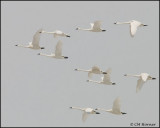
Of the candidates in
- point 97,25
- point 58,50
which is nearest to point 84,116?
point 58,50

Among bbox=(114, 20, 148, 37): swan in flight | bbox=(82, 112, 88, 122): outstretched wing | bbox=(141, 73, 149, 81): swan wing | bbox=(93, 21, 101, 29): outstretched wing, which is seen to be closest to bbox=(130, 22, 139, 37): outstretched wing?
bbox=(114, 20, 148, 37): swan in flight

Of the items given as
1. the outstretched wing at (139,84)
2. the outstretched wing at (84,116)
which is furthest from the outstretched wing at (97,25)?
the outstretched wing at (84,116)

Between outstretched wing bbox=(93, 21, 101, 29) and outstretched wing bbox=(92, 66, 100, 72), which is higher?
outstretched wing bbox=(93, 21, 101, 29)

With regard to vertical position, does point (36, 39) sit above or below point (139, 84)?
above

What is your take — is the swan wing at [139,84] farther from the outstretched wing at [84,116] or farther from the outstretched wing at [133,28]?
the outstretched wing at [133,28]

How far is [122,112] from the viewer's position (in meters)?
96.1

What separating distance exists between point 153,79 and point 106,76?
4.47 m

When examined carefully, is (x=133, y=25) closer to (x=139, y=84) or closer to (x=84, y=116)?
(x=139, y=84)

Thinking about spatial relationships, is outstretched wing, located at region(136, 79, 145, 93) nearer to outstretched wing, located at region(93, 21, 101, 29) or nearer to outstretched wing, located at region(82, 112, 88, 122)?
outstretched wing, located at region(82, 112, 88, 122)

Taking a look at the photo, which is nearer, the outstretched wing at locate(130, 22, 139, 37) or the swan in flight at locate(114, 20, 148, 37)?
the outstretched wing at locate(130, 22, 139, 37)

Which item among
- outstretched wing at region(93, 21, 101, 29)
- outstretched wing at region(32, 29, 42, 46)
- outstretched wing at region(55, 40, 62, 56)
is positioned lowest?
outstretched wing at region(55, 40, 62, 56)

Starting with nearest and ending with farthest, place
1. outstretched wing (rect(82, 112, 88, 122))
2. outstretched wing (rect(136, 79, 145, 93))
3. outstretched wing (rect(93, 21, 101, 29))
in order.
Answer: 1. outstretched wing (rect(93, 21, 101, 29))
2. outstretched wing (rect(136, 79, 145, 93))
3. outstretched wing (rect(82, 112, 88, 122))

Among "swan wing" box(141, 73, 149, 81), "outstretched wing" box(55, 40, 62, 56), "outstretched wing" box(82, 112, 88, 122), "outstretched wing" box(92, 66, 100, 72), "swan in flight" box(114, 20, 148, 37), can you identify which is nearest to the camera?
"swan in flight" box(114, 20, 148, 37)


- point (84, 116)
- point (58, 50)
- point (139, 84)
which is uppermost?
point (58, 50)
